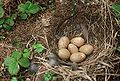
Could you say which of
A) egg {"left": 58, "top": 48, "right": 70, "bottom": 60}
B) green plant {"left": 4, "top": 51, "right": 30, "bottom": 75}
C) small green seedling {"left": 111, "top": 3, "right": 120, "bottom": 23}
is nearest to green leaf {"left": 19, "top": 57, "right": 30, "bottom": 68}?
green plant {"left": 4, "top": 51, "right": 30, "bottom": 75}

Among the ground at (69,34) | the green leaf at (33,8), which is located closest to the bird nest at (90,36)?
the ground at (69,34)

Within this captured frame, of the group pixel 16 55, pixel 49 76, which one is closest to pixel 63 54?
pixel 49 76

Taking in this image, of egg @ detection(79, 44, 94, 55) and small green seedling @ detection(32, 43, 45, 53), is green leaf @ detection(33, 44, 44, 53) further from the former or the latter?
egg @ detection(79, 44, 94, 55)

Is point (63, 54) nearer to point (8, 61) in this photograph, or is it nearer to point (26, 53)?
point (26, 53)

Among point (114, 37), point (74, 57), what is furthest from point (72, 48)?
point (114, 37)

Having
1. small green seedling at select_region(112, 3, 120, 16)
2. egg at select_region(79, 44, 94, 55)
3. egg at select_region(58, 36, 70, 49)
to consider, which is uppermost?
small green seedling at select_region(112, 3, 120, 16)
